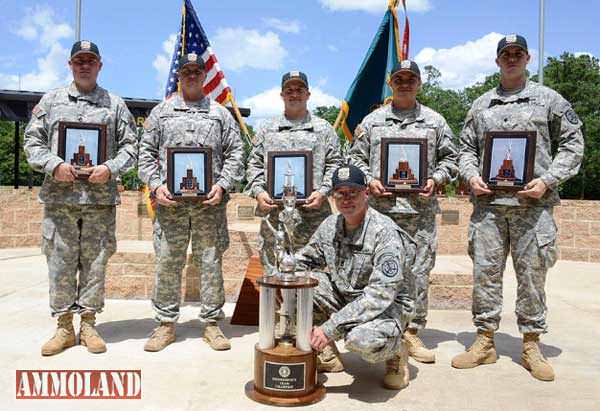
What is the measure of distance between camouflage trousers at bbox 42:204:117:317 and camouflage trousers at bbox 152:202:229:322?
0.43 meters

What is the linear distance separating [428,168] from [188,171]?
1.85 metres

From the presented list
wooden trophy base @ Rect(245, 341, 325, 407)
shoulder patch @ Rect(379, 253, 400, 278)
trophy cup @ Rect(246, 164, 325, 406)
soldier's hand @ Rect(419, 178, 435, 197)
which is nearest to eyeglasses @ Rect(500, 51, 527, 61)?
soldier's hand @ Rect(419, 178, 435, 197)

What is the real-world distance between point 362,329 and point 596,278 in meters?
6.28

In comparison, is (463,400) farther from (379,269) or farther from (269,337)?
(269,337)

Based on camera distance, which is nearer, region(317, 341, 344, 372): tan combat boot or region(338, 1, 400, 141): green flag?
region(317, 341, 344, 372): tan combat boot

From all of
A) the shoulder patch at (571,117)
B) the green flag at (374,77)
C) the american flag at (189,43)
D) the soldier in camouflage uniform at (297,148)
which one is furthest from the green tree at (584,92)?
the soldier in camouflage uniform at (297,148)

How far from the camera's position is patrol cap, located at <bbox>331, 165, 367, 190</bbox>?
3109mm

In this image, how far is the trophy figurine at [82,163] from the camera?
391 centimetres

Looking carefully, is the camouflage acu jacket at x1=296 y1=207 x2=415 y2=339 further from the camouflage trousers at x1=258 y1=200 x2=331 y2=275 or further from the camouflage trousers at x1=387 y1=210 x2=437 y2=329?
the camouflage trousers at x1=258 y1=200 x2=331 y2=275

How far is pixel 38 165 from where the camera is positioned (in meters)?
3.88

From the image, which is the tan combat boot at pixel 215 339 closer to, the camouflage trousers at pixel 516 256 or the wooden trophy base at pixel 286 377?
the wooden trophy base at pixel 286 377

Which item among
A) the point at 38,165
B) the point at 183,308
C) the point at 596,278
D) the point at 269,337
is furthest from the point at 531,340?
the point at 596,278

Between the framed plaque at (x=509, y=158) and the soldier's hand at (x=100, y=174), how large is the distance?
281 cm

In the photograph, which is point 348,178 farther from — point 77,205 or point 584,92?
point 584,92
